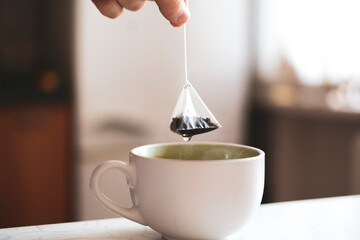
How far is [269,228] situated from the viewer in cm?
62

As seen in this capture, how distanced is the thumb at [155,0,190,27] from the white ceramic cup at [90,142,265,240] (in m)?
0.24

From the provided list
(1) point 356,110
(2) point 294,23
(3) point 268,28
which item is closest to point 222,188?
(1) point 356,110

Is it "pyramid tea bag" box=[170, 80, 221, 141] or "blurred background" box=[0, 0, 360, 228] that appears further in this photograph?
"blurred background" box=[0, 0, 360, 228]

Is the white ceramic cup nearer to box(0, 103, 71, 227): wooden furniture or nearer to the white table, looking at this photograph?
the white table

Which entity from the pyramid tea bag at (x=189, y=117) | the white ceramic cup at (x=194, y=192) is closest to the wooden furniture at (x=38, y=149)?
the pyramid tea bag at (x=189, y=117)

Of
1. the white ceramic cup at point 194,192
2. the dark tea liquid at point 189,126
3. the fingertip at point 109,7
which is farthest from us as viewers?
the fingertip at point 109,7

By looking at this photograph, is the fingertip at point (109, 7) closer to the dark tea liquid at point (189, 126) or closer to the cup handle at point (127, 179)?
the dark tea liquid at point (189, 126)

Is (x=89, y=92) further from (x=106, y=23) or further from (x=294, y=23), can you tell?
(x=294, y=23)

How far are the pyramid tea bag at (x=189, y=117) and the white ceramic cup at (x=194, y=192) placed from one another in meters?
0.14

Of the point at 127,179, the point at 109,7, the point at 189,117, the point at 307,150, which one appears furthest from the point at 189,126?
the point at 307,150

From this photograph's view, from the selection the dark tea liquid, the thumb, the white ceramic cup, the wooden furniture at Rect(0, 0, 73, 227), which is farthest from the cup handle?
the wooden furniture at Rect(0, 0, 73, 227)

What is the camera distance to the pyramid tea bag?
68 cm

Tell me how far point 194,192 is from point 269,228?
0.16 meters

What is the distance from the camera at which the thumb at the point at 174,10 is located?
68cm
